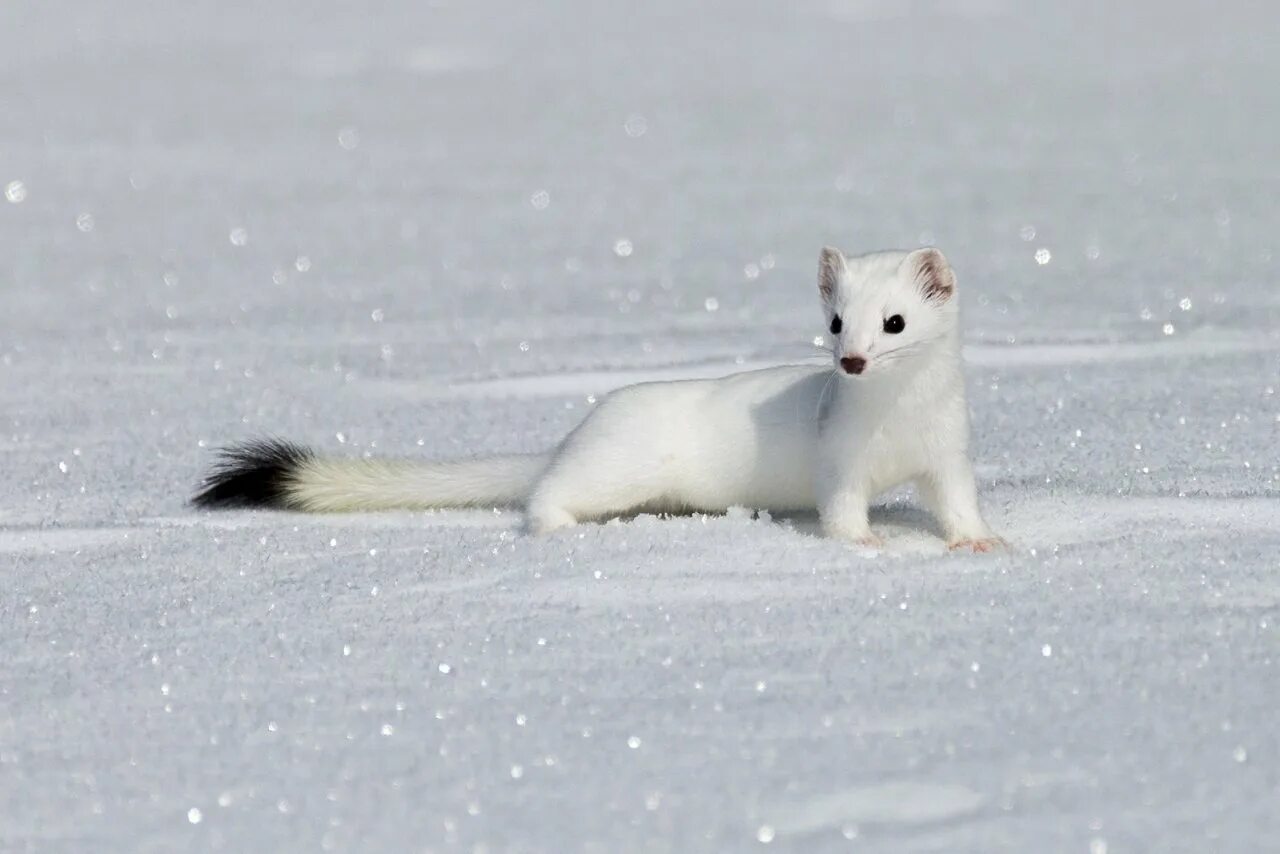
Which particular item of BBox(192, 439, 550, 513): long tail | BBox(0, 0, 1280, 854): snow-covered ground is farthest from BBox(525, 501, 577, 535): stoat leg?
BBox(192, 439, 550, 513): long tail

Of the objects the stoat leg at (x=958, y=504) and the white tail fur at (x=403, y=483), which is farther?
the white tail fur at (x=403, y=483)

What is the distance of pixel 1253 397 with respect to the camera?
501 centimetres

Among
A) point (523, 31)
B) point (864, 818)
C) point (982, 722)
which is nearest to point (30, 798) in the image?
point (864, 818)

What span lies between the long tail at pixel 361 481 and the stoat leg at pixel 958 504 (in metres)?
0.88

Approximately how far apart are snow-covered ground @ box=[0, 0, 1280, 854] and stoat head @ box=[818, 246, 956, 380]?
377mm

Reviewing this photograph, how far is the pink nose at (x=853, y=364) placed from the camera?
3383 millimetres

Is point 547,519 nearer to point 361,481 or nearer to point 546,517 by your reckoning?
point 546,517

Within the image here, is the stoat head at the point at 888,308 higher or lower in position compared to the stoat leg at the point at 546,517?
higher

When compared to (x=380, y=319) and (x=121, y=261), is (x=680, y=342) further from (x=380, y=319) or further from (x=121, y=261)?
(x=121, y=261)

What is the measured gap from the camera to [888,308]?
3.48 m

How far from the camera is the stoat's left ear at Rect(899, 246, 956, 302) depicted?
352cm

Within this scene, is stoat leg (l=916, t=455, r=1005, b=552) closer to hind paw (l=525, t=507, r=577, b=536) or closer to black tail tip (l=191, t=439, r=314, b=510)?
hind paw (l=525, t=507, r=577, b=536)

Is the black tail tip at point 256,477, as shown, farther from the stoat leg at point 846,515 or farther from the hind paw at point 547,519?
the stoat leg at point 846,515

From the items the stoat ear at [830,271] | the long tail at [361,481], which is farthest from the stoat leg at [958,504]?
the long tail at [361,481]
